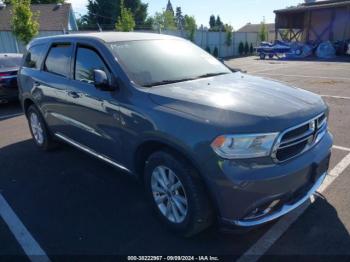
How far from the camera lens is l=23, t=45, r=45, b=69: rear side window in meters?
5.06

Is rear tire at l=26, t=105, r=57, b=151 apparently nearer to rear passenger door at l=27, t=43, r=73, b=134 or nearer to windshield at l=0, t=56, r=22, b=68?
rear passenger door at l=27, t=43, r=73, b=134

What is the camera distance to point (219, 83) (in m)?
3.37

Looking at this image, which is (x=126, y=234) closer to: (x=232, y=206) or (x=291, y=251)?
(x=232, y=206)

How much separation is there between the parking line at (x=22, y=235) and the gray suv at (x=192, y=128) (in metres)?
1.11

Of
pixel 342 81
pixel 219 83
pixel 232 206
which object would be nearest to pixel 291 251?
pixel 232 206

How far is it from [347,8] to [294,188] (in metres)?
34.7

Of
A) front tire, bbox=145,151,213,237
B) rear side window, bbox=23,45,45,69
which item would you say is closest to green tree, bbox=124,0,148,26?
rear side window, bbox=23,45,45,69

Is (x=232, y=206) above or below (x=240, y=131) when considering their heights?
below

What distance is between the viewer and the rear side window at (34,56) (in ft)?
16.6

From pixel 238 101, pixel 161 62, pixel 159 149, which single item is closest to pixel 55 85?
pixel 161 62

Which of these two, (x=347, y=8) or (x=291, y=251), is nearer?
(x=291, y=251)

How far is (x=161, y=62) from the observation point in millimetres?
3596

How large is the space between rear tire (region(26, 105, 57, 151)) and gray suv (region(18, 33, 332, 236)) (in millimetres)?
1076

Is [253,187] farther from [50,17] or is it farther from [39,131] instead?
[50,17]
